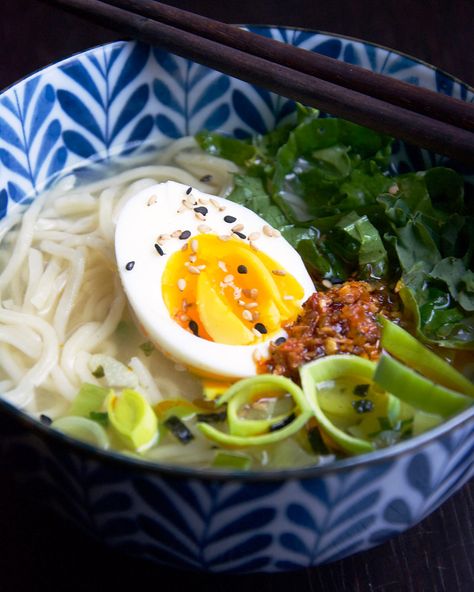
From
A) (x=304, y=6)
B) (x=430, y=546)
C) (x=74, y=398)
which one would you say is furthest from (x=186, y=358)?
(x=304, y=6)

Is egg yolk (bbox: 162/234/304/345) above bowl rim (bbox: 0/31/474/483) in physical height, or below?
below

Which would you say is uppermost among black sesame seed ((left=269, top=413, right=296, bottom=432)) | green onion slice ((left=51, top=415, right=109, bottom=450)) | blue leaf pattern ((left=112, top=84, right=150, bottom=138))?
blue leaf pattern ((left=112, top=84, right=150, bottom=138))

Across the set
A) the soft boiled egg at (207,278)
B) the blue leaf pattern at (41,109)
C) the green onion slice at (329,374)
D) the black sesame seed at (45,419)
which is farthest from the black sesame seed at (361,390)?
the blue leaf pattern at (41,109)

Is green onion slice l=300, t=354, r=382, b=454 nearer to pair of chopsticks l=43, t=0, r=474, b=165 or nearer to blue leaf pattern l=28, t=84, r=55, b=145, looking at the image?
pair of chopsticks l=43, t=0, r=474, b=165

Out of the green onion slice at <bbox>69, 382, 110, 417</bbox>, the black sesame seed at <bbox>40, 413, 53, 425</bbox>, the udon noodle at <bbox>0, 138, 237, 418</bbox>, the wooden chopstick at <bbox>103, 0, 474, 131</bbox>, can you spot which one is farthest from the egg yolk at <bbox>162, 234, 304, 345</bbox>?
the wooden chopstick at <bbox>103, 0, 474, 131</bbox>

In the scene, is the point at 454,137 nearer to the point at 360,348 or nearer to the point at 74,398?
the point at 360,348
